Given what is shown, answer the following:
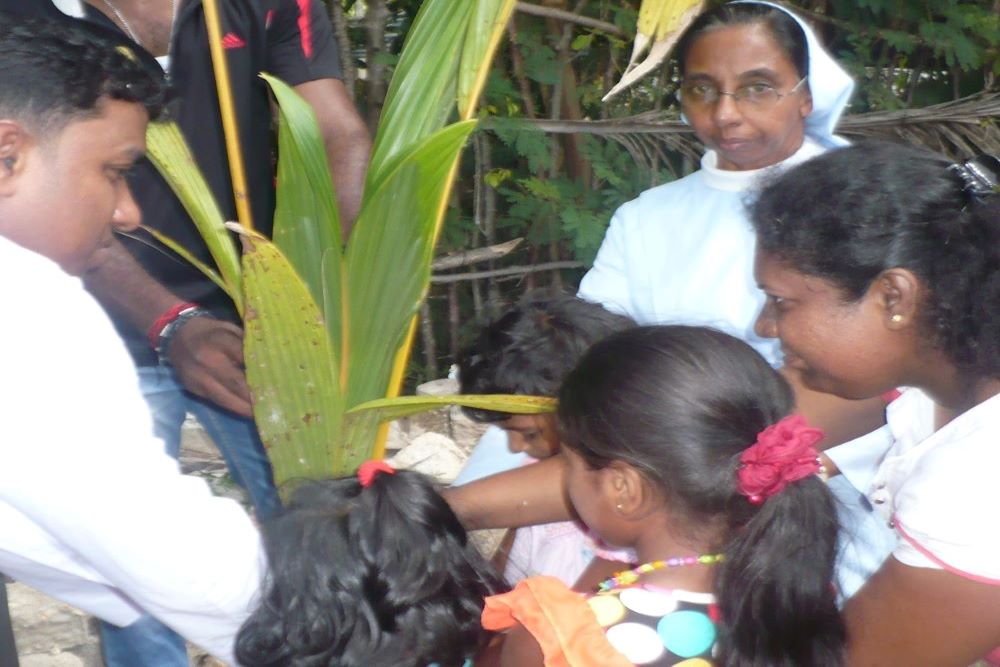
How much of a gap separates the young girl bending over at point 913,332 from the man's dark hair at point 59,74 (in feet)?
2.86

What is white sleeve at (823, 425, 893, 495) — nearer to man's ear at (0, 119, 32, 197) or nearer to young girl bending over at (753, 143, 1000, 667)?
young girl bending over at (753, 143, 1000, 667)

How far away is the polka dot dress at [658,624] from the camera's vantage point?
1.22 metres

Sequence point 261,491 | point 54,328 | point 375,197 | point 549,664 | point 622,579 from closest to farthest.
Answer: point 54,328, point 549,664, point 622,579, point 375,197, point 261,491

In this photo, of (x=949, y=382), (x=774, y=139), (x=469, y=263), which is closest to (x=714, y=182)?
(x=774, y=139)

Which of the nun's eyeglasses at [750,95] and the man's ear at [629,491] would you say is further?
the nun's eyeglasses at [750,95]

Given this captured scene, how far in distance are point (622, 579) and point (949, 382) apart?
505 mm

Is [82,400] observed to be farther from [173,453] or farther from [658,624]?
[173,453]

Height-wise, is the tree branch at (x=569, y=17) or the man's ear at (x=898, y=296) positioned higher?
the tree branch at (x=569, y=17)

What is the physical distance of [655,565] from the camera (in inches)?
50.4

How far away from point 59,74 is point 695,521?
93 cm

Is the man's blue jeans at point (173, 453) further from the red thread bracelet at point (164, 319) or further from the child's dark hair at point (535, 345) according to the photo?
the child's dark hair at point (535, 345)

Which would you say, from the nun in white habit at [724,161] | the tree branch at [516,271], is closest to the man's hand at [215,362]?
the nun in white habit at [724,161]

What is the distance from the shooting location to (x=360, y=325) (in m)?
1.58

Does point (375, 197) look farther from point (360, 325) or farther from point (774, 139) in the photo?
point (774, 139)
